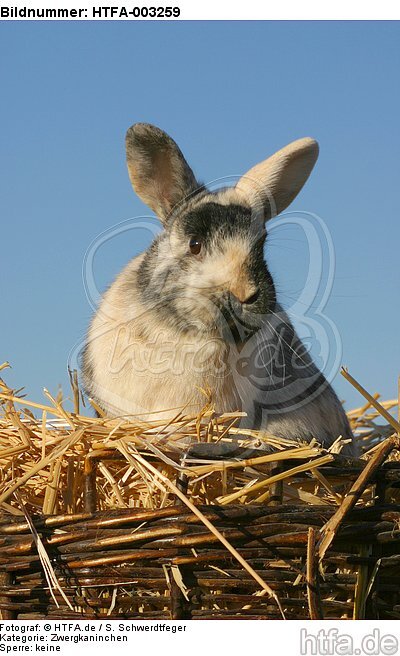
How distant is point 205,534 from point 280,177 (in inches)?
90.5

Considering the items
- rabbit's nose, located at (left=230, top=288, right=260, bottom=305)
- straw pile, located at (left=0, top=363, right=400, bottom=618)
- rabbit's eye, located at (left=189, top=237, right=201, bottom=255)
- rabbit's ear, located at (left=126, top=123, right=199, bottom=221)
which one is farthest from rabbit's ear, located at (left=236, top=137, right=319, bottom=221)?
straw pile, located at (left=0, top=363, right=400, bottom=618)

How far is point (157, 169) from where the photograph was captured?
14.1 ft

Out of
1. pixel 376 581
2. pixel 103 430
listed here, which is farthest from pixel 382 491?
pixel 103 430

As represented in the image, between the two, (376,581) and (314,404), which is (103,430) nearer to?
(376,581)

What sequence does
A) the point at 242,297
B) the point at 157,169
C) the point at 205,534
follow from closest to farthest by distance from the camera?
1. the point at 205,534
2. the point at 242,297
3. the point at 157,169

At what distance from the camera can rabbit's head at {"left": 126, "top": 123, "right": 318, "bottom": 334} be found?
3.70 meters

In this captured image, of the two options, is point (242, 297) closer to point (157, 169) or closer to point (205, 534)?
point (157, 169)

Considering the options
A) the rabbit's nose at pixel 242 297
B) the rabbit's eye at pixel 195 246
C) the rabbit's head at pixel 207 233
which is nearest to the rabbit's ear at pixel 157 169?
the rabbit's head at pixel 207 233

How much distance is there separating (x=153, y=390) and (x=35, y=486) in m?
0.84

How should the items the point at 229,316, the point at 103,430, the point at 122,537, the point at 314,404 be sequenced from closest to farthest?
the point at 122,537, the point at 103,430, the point at 229,316, the point at 314,404

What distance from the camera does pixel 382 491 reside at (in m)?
2.83

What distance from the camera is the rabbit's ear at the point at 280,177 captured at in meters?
4.33

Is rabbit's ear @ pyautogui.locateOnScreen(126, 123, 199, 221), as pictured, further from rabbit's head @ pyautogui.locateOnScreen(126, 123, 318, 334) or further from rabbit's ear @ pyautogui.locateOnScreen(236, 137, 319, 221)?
rabbit's ear @ pyautogui.locateOnScreen(236, 137, 319, 221)

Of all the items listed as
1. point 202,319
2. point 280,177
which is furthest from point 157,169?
point 202,319
